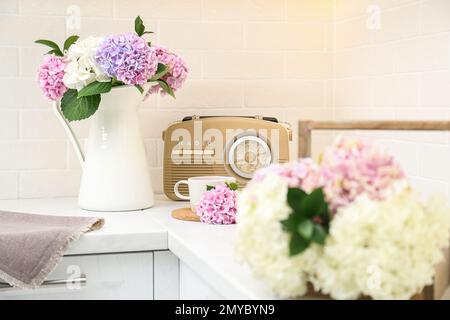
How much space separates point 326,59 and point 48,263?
1104mm

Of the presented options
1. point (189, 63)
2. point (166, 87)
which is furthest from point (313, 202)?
point (189, 63)

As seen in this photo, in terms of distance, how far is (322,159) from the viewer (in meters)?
0.95

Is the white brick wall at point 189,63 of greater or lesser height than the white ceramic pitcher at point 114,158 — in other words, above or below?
above

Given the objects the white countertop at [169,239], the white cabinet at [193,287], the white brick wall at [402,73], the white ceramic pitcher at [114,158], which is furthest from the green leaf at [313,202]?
the white ceramic pitcher at [114,158]

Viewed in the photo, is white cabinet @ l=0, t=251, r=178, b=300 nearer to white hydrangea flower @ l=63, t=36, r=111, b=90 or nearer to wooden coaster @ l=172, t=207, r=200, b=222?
wooden coaster @ l=172, t=207, r=200, b=222

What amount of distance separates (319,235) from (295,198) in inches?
2.3

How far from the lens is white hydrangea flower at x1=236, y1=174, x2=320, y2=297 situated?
0.89 metres

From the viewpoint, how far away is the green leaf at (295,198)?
0.89m

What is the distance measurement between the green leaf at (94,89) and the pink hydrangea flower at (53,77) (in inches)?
3.1

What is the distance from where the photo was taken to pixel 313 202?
888 mm

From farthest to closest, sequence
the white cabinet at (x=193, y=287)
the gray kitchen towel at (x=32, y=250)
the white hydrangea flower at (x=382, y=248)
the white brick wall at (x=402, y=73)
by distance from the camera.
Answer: the white brick wall at (x=402, y=73), the gray kitchen towel at (x=32, y=250), the white cabinet at (x=193, y=287), the white hydrangea flower at (x=382, y=248)

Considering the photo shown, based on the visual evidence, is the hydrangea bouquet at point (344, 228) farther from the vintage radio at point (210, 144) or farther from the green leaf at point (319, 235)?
the vintage radio at point (210, 144)

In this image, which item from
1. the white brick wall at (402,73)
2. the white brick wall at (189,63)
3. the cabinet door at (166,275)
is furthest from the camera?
the white brick wall at (189,63)
